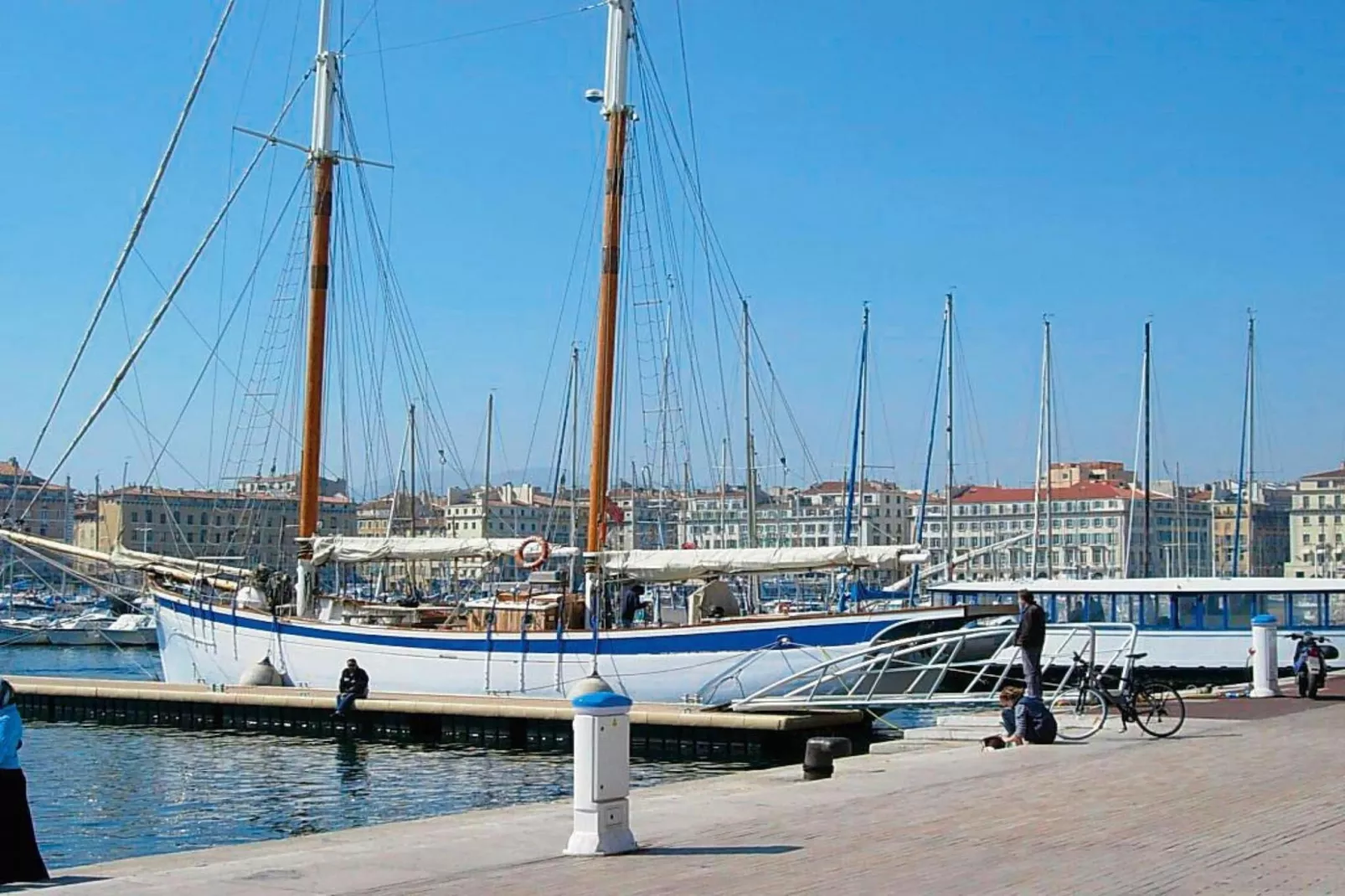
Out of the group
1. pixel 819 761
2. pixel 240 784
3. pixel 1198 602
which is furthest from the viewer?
pixel 1198 602

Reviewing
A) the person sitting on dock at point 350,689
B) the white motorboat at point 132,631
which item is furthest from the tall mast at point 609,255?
the white motorboat at point 132,631

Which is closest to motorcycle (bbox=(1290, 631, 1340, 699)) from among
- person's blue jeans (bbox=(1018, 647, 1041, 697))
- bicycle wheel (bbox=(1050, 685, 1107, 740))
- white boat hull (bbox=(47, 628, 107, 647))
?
bicycle wheel (bbox=(1050, 685, 1107, 740))

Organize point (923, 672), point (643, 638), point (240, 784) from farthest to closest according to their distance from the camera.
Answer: point (643, 638)
point (240, 784)
point (923, 672)

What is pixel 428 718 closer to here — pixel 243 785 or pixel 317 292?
pixel 243 785

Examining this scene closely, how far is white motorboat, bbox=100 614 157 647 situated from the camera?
306ft

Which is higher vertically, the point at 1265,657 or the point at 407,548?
the point at 407,548

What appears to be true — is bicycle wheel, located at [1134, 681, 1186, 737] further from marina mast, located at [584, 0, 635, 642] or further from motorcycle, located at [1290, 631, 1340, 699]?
marina mast, located at [584, 0, 635, 642]

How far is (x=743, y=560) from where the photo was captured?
37094 mm

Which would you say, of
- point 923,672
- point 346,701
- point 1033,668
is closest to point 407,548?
point 346,701

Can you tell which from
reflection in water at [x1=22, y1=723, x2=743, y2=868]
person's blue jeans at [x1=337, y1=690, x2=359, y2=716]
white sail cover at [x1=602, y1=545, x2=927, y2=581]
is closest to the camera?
reflection in water at [x1=22, y1=723, x2=743, y2=868]

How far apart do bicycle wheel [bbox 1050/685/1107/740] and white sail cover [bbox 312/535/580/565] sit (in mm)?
15883

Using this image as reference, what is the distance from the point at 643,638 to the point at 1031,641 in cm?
1505

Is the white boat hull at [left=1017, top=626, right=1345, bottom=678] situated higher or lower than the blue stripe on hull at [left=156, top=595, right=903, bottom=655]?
lower

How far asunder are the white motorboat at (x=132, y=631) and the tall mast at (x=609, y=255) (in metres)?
60.4
